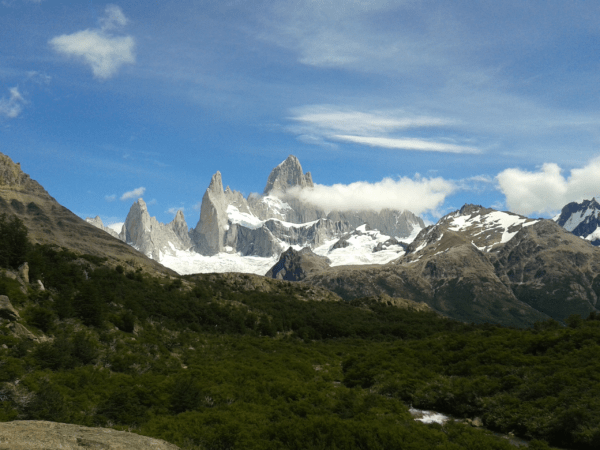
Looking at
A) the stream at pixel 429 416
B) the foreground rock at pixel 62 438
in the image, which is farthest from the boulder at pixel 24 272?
the stream at pixel 429 416

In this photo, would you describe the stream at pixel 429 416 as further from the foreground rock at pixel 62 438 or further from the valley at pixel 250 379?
the foreground rock at pixel 62 438

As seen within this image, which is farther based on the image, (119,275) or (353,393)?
(119,275)

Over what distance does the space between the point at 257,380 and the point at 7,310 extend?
25.7 metres

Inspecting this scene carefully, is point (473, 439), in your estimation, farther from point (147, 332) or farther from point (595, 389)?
point (147, 332)

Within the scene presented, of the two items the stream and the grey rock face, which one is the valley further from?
the stream

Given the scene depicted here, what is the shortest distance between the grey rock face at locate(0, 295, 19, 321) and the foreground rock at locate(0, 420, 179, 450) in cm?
2722

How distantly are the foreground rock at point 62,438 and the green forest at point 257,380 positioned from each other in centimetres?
693

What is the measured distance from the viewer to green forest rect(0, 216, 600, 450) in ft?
96.2

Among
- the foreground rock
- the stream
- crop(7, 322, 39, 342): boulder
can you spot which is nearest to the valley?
crop(7, 322, 39, 342): boulder

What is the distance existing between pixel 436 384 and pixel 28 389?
35.1 metres

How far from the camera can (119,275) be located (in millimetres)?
85062

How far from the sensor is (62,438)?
61.1 ft

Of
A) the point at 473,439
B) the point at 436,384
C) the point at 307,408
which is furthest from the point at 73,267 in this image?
the point at 473,439

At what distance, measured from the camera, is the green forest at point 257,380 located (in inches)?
1155
